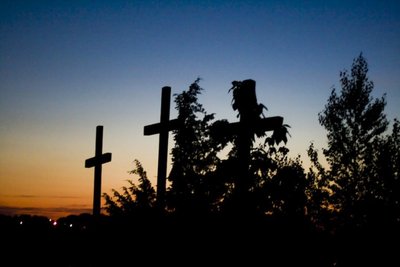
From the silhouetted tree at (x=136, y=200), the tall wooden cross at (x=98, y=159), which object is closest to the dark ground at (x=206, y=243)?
the silhouetted tree at (x=136, y=200)

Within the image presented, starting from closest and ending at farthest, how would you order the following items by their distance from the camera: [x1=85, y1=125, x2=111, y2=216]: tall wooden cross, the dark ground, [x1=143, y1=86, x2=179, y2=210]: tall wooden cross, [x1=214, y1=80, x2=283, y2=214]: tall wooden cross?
1. the dark ground
2. [x1=214, y1=80, x2=283, y2=214]: tall wooden cross
3. [x1=143, y1=86, x2=179, y2=210]: tall wooden cross
4. [x1=85, y1=125, x2=111, y2=216]: tall wooden cross

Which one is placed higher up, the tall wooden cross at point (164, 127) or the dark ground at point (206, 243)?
the tall wooden cross at point (164, 127)

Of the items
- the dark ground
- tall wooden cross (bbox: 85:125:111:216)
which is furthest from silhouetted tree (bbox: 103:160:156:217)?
tall wooden cross (bbox: 85:125:111:216)

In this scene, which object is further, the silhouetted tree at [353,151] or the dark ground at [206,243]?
the silhouetted tree at [353,151]

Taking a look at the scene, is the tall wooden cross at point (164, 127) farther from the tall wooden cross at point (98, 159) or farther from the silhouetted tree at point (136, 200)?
the tall wooden cross at point (98, 159)

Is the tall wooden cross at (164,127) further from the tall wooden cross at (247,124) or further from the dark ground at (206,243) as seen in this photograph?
the tall wooden cross at (247,124)

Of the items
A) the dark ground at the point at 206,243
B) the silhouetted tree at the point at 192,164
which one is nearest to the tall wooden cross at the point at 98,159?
the silhouetted tree at the point at 192,164

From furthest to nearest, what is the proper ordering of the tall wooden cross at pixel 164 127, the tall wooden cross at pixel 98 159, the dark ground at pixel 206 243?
1. the tall wooden cross at pixel 98 159
2. the tall wooden cross at pixel 164 127
3. the dark ground at pixel 206 243

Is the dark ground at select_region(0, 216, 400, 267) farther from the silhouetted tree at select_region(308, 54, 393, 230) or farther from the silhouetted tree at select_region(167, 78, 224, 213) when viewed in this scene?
the silhouetted tree at select_region(308, 54, 393, 230)

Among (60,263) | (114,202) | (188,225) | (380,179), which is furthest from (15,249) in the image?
(380,179)

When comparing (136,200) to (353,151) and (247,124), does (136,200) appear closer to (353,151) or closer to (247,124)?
(247,124)

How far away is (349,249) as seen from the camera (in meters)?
12.2

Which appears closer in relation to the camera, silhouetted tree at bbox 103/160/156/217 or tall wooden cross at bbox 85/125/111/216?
silhouetted tree at bbox 103/160/156/217

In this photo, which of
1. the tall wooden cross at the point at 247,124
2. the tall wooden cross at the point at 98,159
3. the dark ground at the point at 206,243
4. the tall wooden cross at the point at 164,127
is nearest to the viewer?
the dark ground at the point at 206,243
